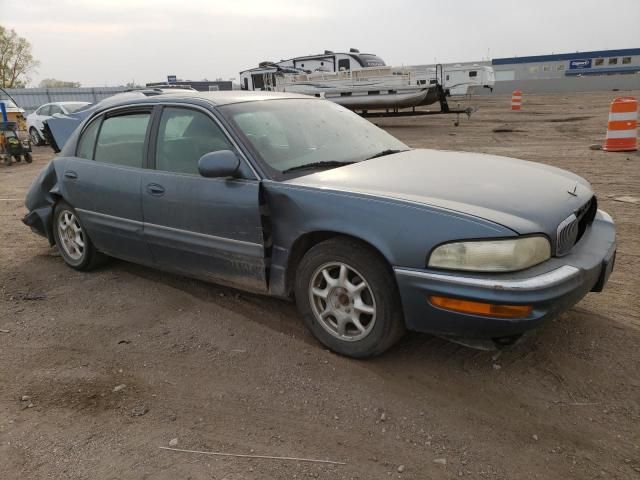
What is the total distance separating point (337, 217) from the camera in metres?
2.86

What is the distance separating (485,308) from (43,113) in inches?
740

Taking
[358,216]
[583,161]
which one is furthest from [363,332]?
[583,161]

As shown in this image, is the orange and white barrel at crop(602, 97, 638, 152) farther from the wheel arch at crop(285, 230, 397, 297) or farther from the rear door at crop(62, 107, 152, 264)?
the rear door at crop(62, 107, 152, 264)

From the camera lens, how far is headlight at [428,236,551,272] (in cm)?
247

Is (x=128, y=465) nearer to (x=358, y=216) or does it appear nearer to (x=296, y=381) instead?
(x=296, y=381)

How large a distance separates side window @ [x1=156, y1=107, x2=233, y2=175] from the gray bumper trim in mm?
1626

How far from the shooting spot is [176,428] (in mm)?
2527

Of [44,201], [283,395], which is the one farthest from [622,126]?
[44,201]

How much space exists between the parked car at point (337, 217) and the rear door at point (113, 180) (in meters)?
0.02

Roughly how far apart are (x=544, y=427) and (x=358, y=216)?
4.56 ft

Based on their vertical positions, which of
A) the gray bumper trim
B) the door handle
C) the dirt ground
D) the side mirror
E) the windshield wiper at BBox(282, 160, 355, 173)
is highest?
the side mirror

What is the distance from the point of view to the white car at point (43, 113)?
16.2 m

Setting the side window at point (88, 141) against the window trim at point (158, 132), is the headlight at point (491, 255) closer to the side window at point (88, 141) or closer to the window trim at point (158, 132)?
the window trim at point (158, 132)

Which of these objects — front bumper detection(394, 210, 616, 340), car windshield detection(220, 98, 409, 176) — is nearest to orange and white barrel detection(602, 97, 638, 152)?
car windshield detection(220, 98, 409, 176)
